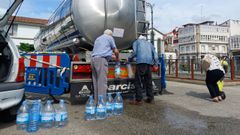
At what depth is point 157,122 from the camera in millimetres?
4172

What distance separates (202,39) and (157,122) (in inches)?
2796

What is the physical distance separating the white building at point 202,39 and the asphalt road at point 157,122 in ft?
220

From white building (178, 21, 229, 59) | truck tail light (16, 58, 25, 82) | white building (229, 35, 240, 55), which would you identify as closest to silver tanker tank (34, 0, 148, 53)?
truck tail light (16, 58, 25, 82)

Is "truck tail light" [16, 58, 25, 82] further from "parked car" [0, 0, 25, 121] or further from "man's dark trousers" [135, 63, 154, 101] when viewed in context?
"man's dark trousers" [135, 63, 154, 101]

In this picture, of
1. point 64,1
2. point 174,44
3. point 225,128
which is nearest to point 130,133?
point 225,128

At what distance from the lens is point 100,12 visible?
533cm

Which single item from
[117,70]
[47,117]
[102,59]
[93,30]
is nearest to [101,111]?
[47,117]

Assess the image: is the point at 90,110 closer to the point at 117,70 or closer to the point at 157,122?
A: the point at 157,122

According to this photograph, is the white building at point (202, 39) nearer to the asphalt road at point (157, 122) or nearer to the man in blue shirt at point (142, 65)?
the man in blue shirt at point (142, 65)

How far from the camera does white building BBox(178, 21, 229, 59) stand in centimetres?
7012

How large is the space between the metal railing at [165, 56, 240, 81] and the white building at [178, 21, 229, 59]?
55888 millimetres

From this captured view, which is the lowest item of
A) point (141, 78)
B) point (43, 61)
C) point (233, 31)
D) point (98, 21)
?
point (141, 78)

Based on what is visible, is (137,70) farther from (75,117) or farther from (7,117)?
(7,117)

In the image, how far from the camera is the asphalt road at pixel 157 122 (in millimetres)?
3646
